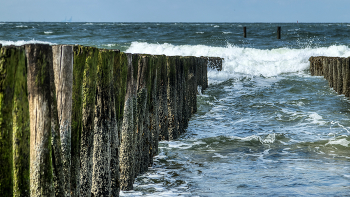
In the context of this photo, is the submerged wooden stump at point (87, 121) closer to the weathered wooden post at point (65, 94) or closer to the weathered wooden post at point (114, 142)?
the weathered wooden post at point (65, 94)

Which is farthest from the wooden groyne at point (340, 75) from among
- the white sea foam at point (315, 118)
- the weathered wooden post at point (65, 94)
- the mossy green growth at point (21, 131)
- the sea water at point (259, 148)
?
the mossy green growth at point (21, 131)

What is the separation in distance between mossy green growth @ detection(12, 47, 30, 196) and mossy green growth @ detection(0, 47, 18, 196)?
0.03m

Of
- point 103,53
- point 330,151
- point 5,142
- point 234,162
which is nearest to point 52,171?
point 5,142

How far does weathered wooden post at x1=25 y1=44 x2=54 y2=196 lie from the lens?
2256mm

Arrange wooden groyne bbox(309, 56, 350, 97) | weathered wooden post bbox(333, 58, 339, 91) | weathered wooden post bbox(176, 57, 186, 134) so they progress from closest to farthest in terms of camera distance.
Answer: weathered wooden post bbox(176, 57, 186, 134)
wooden groyne bbox(309, 56, 350, 97)
weathered wooden post bbox(333, 58, 339, 91)

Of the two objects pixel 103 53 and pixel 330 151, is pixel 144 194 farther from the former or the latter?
pixel 330 151

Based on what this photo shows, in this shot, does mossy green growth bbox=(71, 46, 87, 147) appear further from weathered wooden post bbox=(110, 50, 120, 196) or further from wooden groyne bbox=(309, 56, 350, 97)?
wooden groyne bbox=(309, 56, 350, 97)

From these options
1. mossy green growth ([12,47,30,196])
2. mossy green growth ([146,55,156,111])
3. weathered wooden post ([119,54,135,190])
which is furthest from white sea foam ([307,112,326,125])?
mossy green growth ([12,47,30,196])

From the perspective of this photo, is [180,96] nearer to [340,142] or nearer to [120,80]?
[340,142]

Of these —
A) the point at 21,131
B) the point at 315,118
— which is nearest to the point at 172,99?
the point at 315,118

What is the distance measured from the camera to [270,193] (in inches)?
156

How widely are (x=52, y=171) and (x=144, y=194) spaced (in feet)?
5.54

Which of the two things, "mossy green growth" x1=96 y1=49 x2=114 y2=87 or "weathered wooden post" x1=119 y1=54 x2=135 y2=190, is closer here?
"mossy green growth" x1=96 y1=49 x2=114 y2=87

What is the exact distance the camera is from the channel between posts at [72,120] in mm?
2115
